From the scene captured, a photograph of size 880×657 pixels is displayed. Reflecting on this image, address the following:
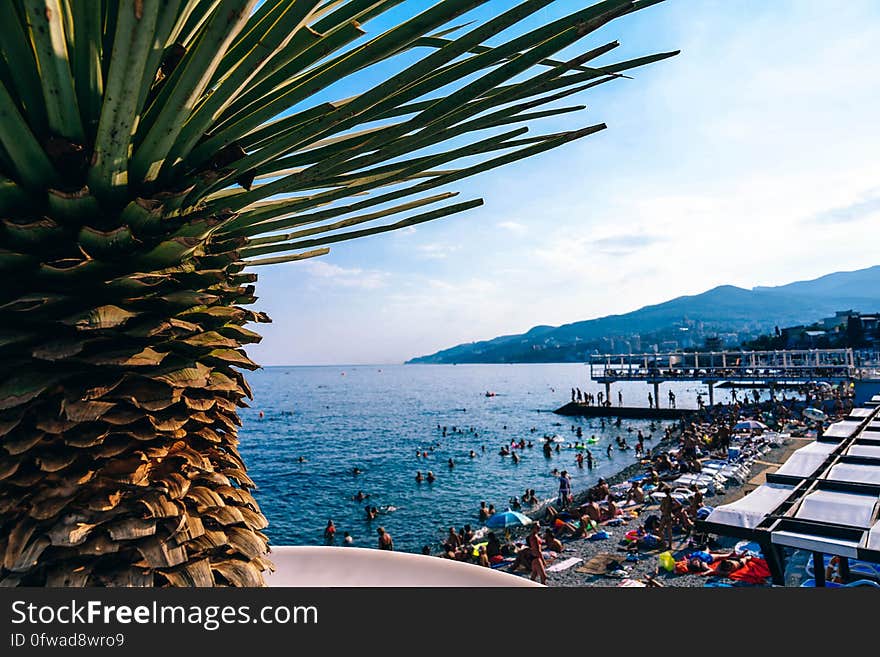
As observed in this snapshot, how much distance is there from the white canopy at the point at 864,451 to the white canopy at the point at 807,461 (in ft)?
1.32

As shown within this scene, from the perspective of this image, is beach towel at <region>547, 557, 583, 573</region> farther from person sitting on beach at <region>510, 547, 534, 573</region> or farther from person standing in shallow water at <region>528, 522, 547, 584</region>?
person sitting on beach at <region>510, 547, 534, 573</region>

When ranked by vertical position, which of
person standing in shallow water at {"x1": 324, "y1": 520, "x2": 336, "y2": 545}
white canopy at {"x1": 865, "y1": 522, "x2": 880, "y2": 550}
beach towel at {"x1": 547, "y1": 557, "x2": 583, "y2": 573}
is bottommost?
person standing in shallow water at {"x1": 324, "y1": 520, "x2": 336, "y2": 545}

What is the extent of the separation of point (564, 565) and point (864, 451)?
12.0 metres

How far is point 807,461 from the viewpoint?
981cm

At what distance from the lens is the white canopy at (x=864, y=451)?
9195mm

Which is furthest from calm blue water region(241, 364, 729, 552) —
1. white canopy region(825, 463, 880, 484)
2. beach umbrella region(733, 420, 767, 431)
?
white canopy region(825, 463, 880, 484)

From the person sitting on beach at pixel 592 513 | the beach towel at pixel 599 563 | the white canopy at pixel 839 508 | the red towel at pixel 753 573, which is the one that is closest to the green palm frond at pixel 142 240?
the white canopy at pixel 839 508

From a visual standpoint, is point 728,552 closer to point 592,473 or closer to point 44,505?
point 44,505

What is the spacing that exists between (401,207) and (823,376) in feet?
206

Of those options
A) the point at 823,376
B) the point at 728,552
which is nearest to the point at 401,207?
the point at 728,552

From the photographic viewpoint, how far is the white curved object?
1.94 metres

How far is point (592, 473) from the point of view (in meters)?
42.6

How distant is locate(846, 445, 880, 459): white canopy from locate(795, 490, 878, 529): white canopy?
2033 millimetres

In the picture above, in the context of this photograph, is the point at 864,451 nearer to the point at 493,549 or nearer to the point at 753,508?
the point at 753,508
